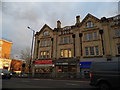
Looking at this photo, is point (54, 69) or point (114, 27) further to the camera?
point (54, 69)

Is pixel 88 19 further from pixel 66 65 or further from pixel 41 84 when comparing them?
pixel 41 84

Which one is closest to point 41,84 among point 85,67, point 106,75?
A: point 106,75

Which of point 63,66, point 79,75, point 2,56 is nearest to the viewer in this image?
point 79,75

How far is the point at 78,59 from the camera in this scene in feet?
81.1

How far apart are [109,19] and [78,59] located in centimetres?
1060

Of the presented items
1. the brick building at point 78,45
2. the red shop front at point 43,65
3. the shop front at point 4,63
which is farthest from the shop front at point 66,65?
the shop front at point 4,63

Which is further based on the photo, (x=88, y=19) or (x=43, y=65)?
(x=43, y=65)

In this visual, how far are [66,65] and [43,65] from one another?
20.0 feet

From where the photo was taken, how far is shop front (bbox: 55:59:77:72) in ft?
82.4

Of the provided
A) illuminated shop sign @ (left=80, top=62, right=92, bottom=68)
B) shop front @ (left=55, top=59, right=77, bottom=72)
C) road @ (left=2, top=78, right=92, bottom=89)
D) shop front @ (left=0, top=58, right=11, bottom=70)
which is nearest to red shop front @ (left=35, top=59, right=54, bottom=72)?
shop front @ (left=55, top=59, right=77, bottom=72)

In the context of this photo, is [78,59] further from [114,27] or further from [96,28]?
[114,27]

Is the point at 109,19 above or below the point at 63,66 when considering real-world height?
above

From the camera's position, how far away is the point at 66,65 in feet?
85.3

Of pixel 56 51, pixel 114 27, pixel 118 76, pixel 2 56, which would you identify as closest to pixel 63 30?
pixel 56 51
